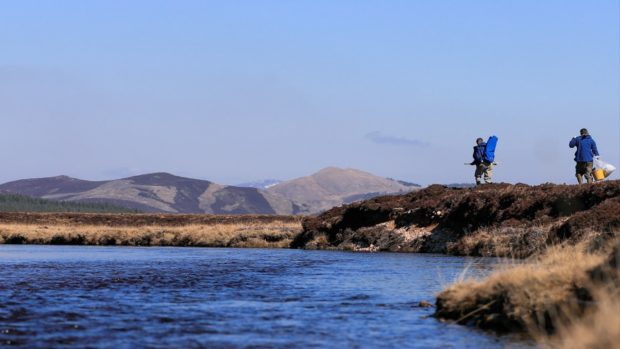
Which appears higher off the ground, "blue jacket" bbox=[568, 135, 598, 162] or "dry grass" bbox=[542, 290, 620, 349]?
"blue jacket" bbox=[568, 135, 598, 162]

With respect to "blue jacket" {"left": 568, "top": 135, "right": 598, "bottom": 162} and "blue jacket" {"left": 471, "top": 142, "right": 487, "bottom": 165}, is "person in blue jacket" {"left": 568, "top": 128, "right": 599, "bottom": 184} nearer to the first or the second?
"blue jacket" {"left": 568, "top": 135, "right": 598, "bottom": 162}

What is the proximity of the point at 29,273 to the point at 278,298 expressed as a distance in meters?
12.4

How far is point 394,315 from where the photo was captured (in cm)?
1962

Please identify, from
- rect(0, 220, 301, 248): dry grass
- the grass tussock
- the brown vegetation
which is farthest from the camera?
the brown vegetation

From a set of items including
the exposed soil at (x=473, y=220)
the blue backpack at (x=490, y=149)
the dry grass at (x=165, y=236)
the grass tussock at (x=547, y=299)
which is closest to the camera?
the grass tussock at (x=547, y=299)

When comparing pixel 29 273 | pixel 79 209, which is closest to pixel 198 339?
pixel 29 273

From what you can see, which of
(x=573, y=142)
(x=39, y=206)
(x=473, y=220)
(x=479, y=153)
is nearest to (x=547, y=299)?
(x=573, y=142)

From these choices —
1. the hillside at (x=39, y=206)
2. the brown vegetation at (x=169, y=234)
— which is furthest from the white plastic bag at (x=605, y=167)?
the hillside at (x=39, y=206)

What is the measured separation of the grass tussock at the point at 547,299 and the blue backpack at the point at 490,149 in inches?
1157

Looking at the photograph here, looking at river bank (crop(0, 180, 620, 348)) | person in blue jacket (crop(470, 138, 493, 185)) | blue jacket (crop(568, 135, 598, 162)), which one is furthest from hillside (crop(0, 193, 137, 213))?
blue jacket (crop(568, 135, 598, 162))

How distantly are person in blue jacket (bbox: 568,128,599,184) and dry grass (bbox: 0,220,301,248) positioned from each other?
21862 mm

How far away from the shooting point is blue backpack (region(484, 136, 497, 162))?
160ft

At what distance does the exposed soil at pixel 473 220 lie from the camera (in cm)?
3819

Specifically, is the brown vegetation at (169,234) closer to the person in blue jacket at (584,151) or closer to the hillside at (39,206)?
the person in blue jacket at (584,151)
